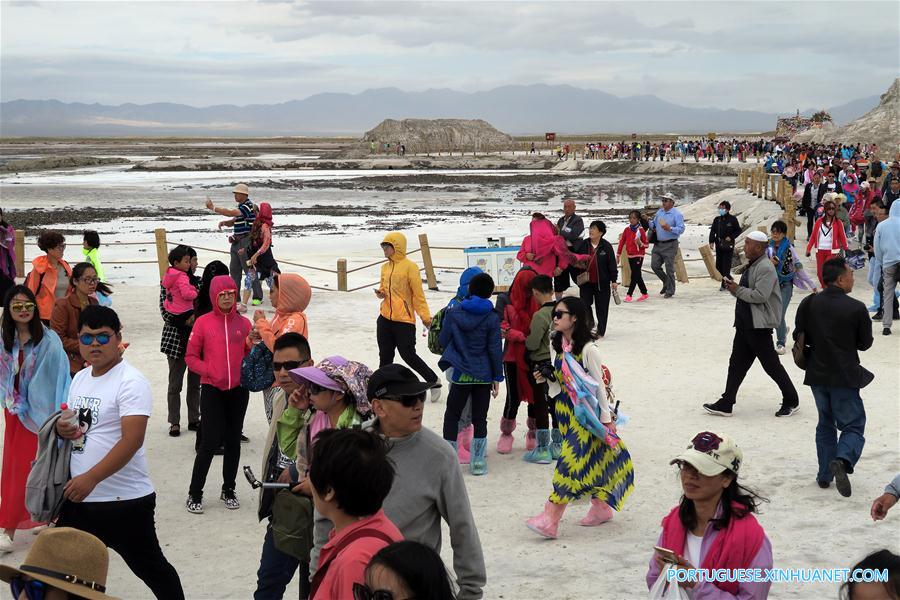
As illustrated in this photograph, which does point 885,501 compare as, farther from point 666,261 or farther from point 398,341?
point 666,261

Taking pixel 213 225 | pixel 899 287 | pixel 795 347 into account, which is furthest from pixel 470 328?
pixel 213 225

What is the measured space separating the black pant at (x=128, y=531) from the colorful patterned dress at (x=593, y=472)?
8.20ft

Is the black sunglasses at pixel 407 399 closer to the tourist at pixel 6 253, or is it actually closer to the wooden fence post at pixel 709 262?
the tourist at pixel 6 253

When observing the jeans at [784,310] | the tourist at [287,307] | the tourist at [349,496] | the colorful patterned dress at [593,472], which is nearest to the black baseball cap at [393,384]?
the tourist at [349,496]

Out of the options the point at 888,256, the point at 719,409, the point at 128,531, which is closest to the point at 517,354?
the point at 719,409

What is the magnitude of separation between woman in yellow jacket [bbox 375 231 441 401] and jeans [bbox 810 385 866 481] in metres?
3.53

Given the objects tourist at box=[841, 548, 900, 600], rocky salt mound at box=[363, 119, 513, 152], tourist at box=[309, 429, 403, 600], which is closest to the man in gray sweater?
tourist at box=[309, 429, 403, 600]

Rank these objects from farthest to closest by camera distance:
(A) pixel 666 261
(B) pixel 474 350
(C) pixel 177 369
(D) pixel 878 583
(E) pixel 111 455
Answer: (A) pixel 666 261 < (C) pixel 177 369 < (B) pixel 474 350 < (E) pixel 111 455 < (D) pixel 878 583

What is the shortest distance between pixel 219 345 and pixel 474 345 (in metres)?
1.82

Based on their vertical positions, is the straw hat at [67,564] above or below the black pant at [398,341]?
above

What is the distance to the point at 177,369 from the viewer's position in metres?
8.52

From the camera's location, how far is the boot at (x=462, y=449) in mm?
7746

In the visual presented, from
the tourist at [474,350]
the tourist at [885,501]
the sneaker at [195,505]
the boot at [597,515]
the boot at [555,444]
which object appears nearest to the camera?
the tourist at [885,501]

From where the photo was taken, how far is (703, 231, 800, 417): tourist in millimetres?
8578
